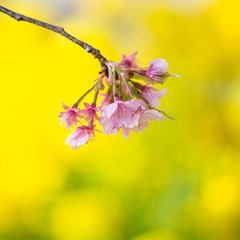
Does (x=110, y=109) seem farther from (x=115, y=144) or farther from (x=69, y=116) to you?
(x=115, y=144)

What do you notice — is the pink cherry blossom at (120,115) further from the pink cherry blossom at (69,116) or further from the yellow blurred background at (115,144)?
the yellow blurred background at (115,144)

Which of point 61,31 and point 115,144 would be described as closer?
point 61,31

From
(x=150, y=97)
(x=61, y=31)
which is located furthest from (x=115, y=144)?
(x=61, y=31)

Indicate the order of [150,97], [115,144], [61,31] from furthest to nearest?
[115,144], [150,97], [61,31]

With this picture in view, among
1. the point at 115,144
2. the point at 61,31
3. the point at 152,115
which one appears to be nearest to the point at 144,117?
the point at 152,115

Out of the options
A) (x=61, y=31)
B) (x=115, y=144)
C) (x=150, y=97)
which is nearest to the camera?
(x=61, y=31)

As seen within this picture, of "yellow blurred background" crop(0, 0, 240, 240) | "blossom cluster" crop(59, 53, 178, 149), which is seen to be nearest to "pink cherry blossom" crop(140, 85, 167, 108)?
"blossom cluster" crop(59, 53, 178, 149)

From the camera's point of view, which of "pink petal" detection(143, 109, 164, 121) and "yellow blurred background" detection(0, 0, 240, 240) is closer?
"pink petal" detection(143, 109, 164, 121)

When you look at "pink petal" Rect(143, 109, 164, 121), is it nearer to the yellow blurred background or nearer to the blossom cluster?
the blossom cluster

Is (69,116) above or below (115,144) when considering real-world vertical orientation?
below
